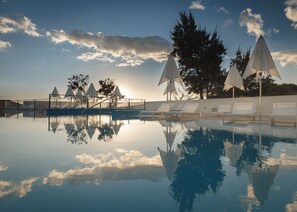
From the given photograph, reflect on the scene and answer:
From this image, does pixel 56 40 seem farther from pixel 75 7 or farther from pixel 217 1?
pixel 217 1

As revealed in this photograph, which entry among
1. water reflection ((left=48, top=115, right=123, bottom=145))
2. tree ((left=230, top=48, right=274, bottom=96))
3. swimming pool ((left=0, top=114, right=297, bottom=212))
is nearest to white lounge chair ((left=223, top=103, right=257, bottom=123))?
water reflection ((left=48, top=115, right=123, bottom=145))

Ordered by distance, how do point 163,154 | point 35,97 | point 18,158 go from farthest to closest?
1. point 35,97
2. point 163,154
3. point 18,158

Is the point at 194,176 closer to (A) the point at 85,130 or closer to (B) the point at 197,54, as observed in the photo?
(A) the point at 85,130

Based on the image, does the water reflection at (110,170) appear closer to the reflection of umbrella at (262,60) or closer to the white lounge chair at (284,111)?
the white lounge chair at (284,111)

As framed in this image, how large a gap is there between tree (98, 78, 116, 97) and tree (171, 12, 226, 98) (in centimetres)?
1648

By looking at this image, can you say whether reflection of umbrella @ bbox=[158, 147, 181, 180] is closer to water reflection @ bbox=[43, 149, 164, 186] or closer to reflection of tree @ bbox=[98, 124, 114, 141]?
water reflection @ bbox=[43, 149, 164, 186]

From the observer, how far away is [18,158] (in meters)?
3.80

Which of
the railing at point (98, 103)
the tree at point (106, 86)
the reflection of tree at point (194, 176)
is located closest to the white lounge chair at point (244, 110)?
the reflection of tree at point (194, 176)

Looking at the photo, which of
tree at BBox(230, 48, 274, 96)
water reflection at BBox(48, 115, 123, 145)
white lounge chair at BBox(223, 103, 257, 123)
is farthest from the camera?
tree at BBox(230, 48, 274, 96)

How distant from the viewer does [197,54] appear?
921 inches

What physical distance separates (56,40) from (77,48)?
6.08 ft

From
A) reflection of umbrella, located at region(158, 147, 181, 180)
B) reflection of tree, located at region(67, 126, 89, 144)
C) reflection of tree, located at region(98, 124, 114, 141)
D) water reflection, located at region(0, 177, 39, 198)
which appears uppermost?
water reflection, located at region(0, 177, 39, 198)

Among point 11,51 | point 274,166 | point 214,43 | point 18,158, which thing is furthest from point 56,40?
point 274,166

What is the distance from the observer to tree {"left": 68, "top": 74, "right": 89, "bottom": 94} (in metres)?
37.0
